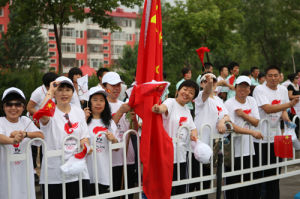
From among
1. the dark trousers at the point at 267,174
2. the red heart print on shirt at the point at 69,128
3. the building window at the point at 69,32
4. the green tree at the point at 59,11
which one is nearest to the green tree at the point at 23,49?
the green tree at the point at 59,11

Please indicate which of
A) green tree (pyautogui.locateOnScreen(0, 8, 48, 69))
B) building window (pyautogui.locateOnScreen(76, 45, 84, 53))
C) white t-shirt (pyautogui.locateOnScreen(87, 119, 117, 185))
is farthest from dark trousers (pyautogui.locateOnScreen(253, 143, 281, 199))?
building window (pyautogui.locateOnScreen(76, 45, 84, 53))

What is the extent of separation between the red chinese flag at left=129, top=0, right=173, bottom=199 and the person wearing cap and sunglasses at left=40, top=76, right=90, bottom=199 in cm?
62

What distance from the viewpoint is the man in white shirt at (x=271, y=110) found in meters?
6.00

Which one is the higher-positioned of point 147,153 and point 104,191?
point 147,153

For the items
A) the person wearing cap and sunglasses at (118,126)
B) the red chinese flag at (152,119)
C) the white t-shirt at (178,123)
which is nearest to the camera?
the red chinese flag at (152,119)

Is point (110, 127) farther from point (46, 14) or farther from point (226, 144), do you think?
point (46, 14)

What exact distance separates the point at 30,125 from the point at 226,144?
254 cm

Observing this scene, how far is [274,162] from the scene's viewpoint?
612 centimetres

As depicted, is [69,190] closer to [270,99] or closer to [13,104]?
[13,104]

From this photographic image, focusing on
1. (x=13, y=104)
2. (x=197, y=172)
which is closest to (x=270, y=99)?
(x=197, y=172)

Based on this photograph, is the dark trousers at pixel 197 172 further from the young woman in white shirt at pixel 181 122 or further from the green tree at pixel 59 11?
the green tree at pixel 59 11

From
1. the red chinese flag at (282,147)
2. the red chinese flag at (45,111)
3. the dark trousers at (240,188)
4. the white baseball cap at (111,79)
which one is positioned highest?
the white baseball cap at (111,79)

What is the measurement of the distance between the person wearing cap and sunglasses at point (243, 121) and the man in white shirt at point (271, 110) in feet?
0.89

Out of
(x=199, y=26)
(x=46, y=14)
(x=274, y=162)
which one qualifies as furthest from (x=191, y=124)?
(x=199, y=26)
